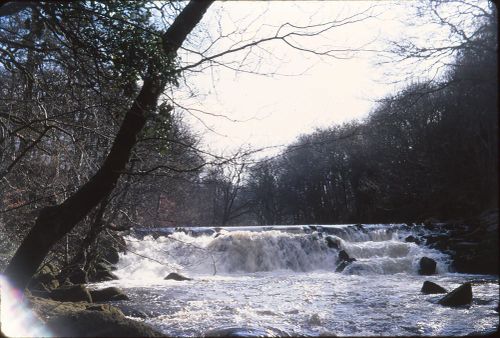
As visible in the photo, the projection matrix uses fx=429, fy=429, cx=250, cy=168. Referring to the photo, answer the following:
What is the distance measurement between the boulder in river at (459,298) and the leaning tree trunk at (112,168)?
24.9 ft

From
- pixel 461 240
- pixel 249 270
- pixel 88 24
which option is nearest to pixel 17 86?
pixel 88 24

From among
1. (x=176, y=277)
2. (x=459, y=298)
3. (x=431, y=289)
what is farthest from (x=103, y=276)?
(x=459, y=298)

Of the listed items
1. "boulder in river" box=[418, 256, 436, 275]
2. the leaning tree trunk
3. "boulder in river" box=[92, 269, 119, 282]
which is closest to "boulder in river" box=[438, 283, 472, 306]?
"boulder in river" box=[418, 256, 436, 275]

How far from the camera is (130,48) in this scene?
3641 mm

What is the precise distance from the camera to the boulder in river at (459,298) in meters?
8.66

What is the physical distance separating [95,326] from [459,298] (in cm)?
739

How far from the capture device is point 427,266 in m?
14.4

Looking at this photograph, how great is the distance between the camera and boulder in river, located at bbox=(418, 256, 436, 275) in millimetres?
14328

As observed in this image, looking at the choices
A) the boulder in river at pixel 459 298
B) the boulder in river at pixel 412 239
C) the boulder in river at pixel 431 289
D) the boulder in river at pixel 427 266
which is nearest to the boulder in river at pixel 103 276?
the boulder in river at pixel 431 289

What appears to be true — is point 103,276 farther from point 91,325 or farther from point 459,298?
point 459,298

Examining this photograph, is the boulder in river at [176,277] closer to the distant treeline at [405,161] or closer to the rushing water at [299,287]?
the rushing water at [299,287]

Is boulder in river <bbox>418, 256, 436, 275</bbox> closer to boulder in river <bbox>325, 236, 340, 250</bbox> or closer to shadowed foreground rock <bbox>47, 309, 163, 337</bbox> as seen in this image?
boulder in river <bbox>325, 236, 340, 250</bbox>

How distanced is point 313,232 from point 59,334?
16184 mm

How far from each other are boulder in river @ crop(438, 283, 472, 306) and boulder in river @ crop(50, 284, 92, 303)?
714 centimetres
